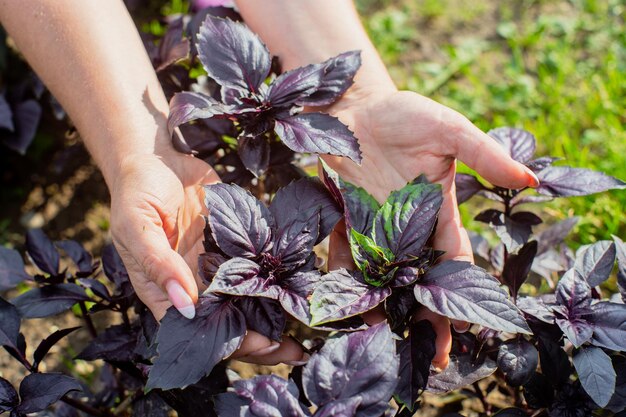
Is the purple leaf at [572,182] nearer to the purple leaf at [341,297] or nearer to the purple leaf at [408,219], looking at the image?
the purple leaf at [408,219]

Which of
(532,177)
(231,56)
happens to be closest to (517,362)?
(532,177)

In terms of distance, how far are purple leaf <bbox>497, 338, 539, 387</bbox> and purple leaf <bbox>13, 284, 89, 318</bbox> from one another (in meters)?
1.03

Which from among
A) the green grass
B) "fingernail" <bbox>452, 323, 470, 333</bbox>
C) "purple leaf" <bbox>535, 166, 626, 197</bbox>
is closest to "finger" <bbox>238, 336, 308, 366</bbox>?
"fingernail" <bbox>452, 323, 470, 333</bbox>

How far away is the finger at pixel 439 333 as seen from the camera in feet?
4.82

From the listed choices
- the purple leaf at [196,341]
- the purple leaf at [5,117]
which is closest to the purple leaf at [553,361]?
the purple leaf at [196,341]

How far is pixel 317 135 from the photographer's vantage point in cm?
159

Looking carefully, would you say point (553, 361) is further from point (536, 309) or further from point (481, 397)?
point (481, 397)

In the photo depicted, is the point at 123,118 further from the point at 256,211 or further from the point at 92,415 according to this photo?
the point at 92,415

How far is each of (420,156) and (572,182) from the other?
381 millimetres

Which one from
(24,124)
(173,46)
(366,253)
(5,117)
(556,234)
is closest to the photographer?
(366,253)

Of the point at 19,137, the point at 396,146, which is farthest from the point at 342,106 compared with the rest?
the point at 19,137

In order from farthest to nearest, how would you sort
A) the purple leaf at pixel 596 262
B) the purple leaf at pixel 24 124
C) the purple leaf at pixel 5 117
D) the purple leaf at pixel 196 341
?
the purple leaf at pixel 24 124 → the purple leaf at pixel 5 117 → the purple leaf at pixel 596 262 → the purple leaf at pixel 196 341

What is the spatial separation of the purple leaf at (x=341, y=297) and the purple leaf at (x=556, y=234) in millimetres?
768

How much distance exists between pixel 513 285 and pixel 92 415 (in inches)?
43.8
